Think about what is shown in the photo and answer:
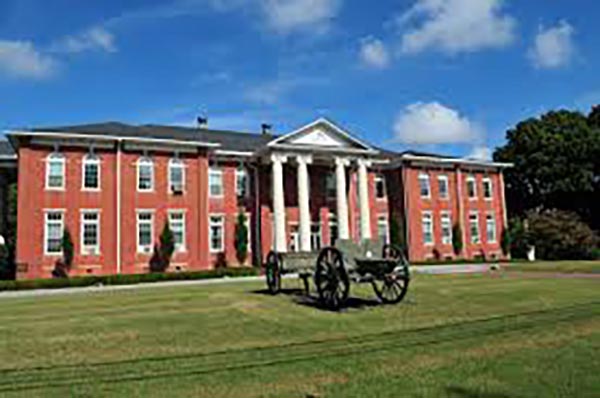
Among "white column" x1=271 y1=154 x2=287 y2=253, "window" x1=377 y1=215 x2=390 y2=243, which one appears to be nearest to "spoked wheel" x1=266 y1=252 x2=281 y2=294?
"white column" x1=271 y1=154 x2=287 y2=253

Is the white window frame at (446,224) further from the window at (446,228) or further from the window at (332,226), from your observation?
the window at (332,226)

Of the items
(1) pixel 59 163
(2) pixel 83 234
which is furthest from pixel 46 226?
(1) pixel 59 163

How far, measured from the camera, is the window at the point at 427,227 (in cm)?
4091

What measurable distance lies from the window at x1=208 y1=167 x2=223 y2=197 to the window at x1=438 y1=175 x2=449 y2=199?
57.5ft

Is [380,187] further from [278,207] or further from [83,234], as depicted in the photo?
[83,234]

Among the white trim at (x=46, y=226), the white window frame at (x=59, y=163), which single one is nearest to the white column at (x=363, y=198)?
the white trim at (x=46, y=226)

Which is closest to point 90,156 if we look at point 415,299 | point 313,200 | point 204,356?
point 313,200

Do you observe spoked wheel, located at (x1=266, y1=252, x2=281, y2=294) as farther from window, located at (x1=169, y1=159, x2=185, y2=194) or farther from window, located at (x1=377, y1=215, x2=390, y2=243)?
window, located at (x1=377, y1=215, x2=390, y2=243)

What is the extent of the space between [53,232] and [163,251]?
5.83m

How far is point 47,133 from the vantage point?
2898cm

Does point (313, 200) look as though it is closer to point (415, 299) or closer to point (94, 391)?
point (415, 299)

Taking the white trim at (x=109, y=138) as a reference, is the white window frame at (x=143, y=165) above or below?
below

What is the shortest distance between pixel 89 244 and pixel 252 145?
12.5 m

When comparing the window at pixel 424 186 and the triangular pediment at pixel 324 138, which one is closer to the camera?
the triangular pediment at pixel 324 138
